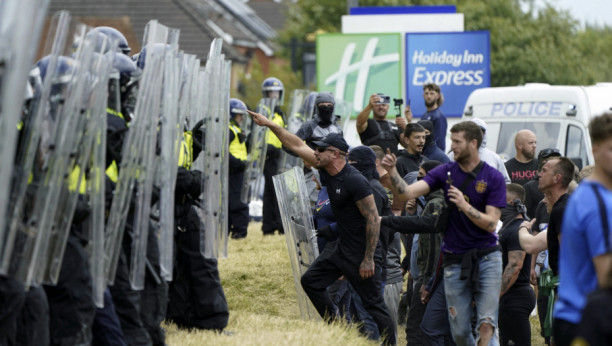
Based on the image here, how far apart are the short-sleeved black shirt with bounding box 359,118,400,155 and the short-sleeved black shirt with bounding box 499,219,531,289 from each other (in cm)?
367

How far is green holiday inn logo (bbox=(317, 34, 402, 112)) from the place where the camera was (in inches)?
931

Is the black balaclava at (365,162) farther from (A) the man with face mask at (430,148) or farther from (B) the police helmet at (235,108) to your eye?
(B) the police helmet at (235,108)

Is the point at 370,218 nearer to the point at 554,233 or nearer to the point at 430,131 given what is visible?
the point at 554,233

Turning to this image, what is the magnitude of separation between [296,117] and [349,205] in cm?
650

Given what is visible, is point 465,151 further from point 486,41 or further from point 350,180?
point 486,41

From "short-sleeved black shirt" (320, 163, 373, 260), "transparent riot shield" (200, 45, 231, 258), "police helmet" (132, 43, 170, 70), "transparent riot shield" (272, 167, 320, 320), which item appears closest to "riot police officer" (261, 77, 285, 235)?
"transparent riot shield" (272, 167, 320, 320)

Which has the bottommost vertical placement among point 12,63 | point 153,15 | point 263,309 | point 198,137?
point 263,309

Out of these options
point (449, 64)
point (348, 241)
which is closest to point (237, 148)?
point (348, 241)

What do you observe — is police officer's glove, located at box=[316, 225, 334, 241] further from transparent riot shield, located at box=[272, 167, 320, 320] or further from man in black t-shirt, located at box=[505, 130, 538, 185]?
man in black t-shirt, located at box=[505, 130, 538, 185]

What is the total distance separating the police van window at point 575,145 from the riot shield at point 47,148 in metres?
9.44

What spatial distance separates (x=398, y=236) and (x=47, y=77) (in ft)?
17.2

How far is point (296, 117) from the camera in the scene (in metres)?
15.7

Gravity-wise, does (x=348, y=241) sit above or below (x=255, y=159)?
below

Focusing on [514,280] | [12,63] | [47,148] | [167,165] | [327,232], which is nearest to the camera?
[12,63]
